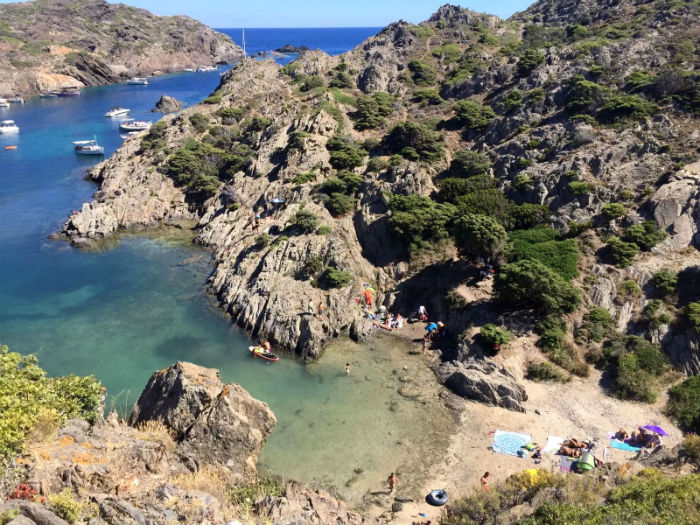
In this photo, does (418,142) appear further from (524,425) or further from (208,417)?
(208,417)

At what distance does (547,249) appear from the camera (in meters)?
42.9

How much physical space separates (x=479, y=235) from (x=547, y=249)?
6.67 m

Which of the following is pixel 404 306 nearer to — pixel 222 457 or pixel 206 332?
pixel 206 332

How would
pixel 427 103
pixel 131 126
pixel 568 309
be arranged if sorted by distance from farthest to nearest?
pixel 131 126 < pixel 427 103 < pixel 568 309

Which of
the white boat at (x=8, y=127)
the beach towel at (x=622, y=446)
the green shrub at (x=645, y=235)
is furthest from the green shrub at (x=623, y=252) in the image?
the white boat at (x=8, y=127)

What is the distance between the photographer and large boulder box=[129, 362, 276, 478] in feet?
81.6

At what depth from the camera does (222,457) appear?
2498 cm

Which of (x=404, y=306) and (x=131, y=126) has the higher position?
(x=131, y=126)

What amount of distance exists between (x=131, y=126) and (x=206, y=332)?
86685 mm

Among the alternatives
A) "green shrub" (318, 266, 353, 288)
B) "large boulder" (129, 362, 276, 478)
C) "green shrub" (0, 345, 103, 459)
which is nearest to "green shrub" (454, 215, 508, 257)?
"green shrub" (318, 266, 353, 288)

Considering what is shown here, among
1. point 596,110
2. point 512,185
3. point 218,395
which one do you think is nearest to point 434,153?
point 512,185

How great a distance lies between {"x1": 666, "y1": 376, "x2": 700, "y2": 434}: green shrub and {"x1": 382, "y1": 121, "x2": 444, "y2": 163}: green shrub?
36.9 metres

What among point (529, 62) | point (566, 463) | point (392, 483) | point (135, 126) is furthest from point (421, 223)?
point (135, 126)

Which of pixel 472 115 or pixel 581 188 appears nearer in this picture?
pixel 581 188
